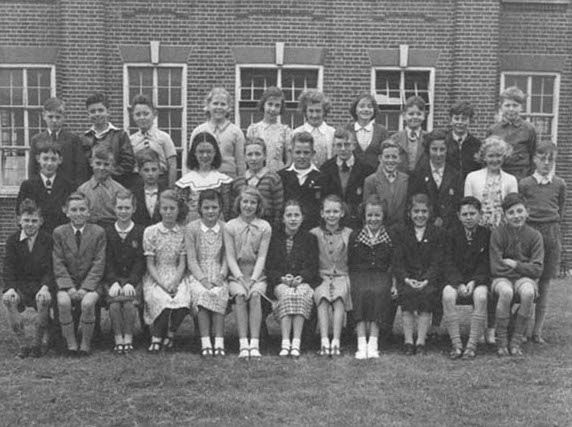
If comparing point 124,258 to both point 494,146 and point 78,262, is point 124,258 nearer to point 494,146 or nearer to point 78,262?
point 78,262

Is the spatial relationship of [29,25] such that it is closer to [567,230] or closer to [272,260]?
[272,260]

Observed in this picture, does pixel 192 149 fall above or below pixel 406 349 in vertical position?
above

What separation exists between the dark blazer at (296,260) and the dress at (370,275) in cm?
33

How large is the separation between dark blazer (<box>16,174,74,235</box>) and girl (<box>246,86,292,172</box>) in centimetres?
185

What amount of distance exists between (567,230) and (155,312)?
943 centimetres

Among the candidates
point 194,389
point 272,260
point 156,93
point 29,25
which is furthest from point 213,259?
point 29,25

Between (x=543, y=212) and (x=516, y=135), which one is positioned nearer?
(x=543, y=212)

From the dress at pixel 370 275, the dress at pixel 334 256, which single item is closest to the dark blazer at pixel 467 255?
the dress at pixel 370 275

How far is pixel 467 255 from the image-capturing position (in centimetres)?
642

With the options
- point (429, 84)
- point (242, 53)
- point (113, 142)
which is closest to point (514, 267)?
point (113, 142)

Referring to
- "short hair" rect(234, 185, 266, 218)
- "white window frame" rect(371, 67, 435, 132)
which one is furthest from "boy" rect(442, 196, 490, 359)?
"white window frame" rect(371, 67, 435, 132)

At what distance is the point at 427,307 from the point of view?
6.22 metres

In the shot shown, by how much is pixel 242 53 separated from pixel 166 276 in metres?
7.05

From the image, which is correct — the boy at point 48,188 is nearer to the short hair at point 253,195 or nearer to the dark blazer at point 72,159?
the dark blazer at point 72,159
